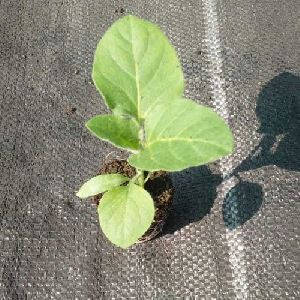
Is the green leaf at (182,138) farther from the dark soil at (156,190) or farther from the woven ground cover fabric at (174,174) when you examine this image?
Answer: the woven ground cover fabric at (174,174)

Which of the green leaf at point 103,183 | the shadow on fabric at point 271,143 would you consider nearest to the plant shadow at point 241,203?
the shadow on fabric at point 271,143

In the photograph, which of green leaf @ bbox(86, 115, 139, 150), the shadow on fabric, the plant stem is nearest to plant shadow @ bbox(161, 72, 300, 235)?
the shadow on fabric

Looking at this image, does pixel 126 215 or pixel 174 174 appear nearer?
pixel 126 215

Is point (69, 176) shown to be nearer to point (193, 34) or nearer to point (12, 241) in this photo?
point (12, 241)

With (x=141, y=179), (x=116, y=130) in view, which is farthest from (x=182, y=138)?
(x=141, y=179)

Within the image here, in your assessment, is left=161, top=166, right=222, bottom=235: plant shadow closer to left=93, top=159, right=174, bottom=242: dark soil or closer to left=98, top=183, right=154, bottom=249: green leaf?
left=93, top=159, right=174, bottom=242: dark soil

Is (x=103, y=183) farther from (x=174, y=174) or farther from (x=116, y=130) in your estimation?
(x=174, y=174)
